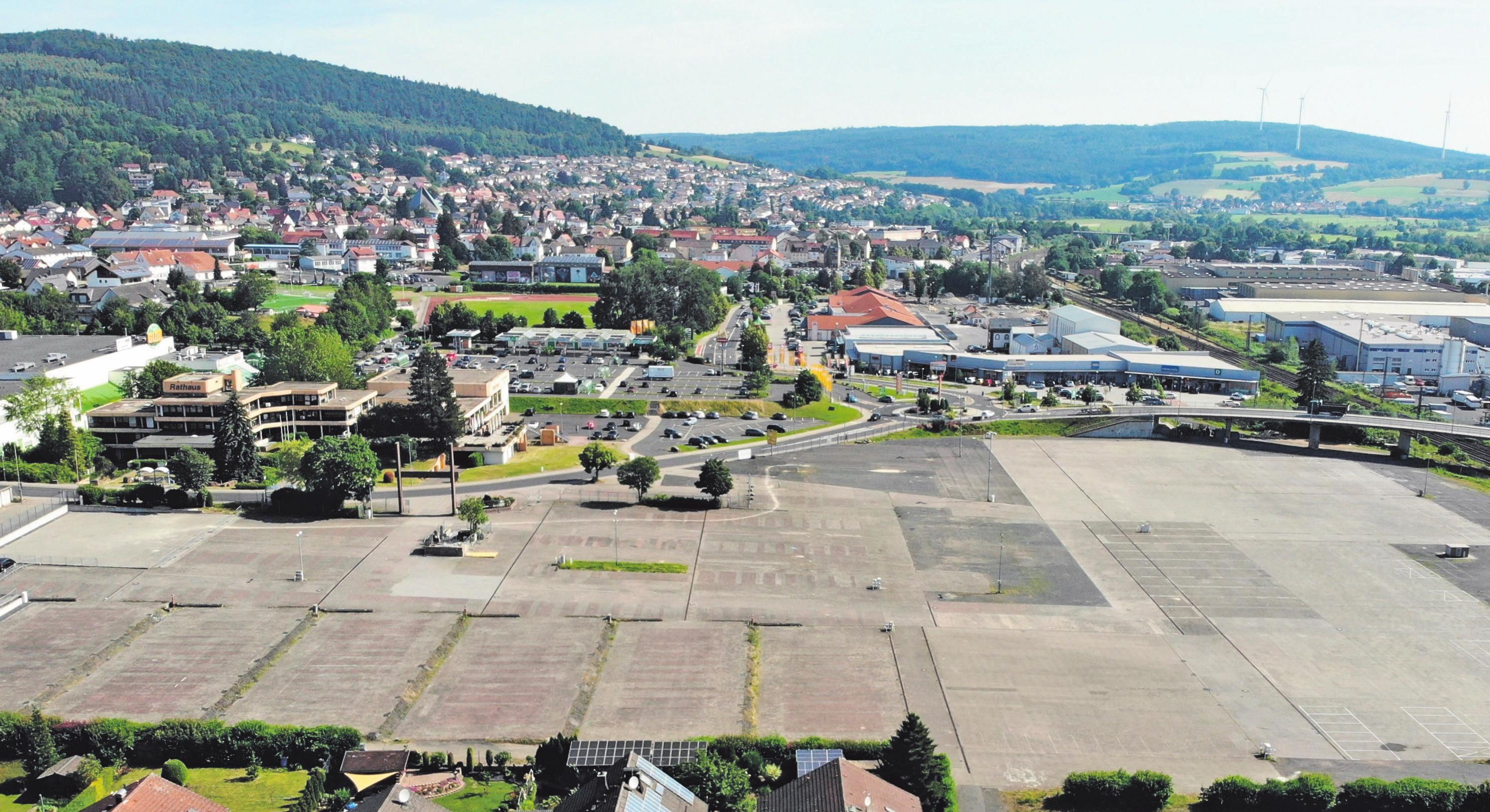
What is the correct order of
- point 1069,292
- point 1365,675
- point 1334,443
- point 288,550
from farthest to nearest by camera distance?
1. point 1069,292
2. point 1334,443
3. point 288,550
4. point 1365,675

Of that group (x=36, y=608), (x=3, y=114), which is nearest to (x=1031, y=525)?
(x=36, y=608)

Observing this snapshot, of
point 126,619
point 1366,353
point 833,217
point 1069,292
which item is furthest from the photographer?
point 833,217

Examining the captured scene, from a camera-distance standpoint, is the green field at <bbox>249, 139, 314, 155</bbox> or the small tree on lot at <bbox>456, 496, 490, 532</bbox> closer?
the small tree on lot at <bbox>456, 496, 490, 532</bbox>

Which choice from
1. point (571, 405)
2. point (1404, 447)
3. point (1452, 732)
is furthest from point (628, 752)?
point (1404, 447)

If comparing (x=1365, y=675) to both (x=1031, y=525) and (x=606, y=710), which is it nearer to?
(x=1031, y=525)

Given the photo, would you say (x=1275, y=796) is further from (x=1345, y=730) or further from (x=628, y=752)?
(x=628, y=752)

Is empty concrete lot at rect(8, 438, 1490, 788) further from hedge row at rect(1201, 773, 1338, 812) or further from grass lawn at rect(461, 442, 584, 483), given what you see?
grass lawn at rect(461, 442, 584, 483)

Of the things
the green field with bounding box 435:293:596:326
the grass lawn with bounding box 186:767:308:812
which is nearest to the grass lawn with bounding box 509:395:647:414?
the green field with bounding box 435:293:596:326
